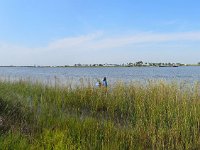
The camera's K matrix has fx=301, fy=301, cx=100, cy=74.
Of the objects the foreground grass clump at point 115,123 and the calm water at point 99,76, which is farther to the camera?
the calm water at point 99,76

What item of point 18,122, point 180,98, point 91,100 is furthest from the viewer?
point 91,100

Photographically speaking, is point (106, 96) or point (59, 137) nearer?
point (59, 137)

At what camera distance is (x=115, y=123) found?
759 centimetres

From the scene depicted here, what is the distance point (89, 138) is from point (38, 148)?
1.26 meters

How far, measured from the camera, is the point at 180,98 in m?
8.27

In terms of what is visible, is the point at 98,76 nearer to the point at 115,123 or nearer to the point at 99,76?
the point at 99,76

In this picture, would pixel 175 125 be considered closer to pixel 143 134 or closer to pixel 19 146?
pixel 143 134

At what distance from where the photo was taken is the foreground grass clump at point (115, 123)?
5215 millimetres

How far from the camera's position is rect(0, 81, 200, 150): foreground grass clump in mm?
5215

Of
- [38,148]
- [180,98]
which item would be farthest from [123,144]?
[180,98]

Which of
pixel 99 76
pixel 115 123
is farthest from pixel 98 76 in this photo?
pixel 115 123

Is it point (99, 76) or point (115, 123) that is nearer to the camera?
point (115, 123)

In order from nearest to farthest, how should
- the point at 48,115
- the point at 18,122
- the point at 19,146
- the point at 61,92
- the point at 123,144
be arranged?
the point at 19,146 < the point at 123,144 < the point at 18,122 < the point at 48,115 < the point at 61,92

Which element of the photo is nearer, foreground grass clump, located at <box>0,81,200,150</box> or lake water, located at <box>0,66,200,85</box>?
foreground grass clump, located at <box>0,81,200,150</box>
